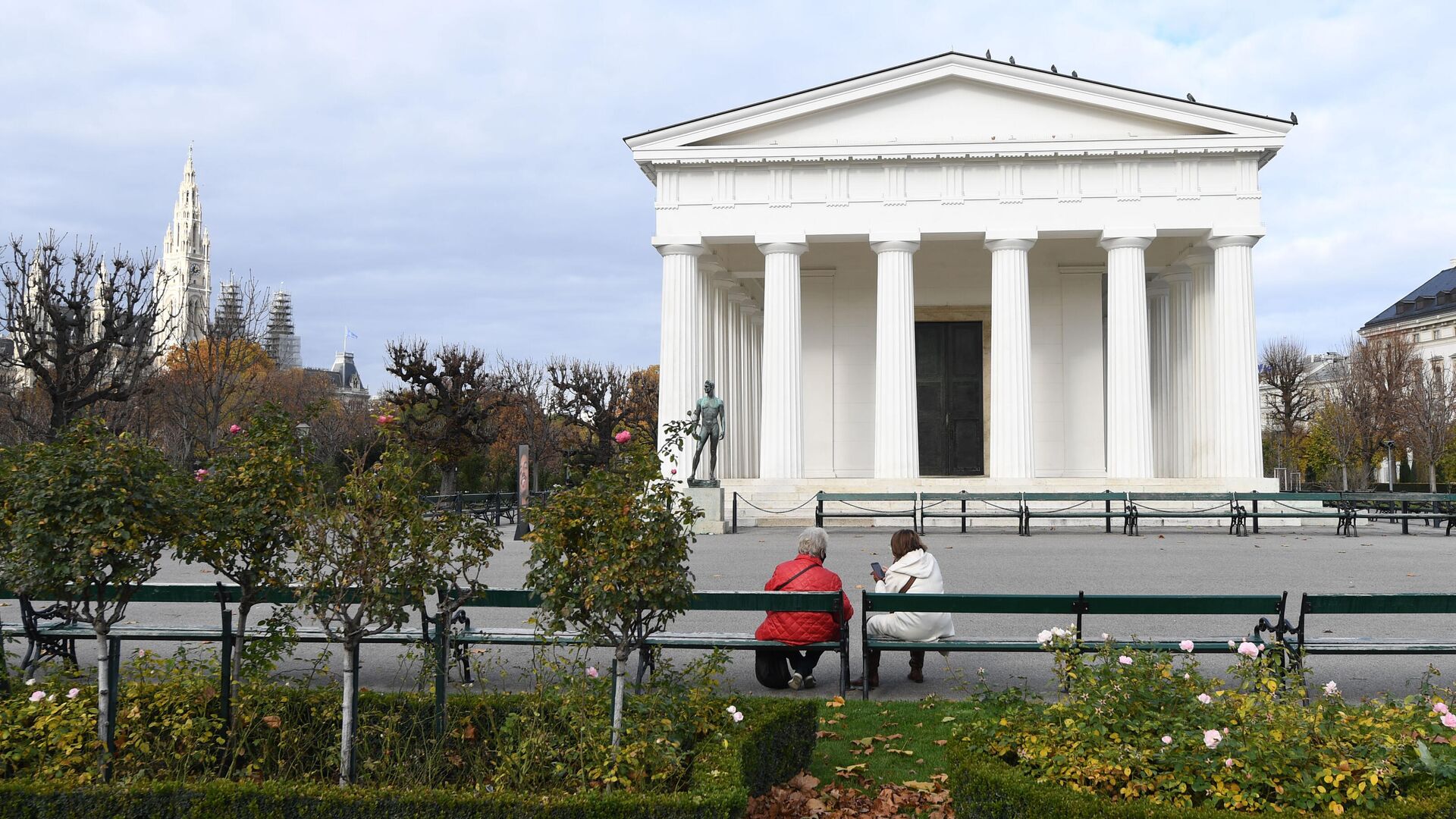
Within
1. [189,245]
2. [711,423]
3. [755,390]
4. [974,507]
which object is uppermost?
[189,245]

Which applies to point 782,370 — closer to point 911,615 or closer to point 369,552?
point 911,615

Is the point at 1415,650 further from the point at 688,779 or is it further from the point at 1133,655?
the point at 688,779

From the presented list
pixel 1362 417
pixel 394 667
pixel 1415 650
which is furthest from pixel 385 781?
pixel 1362 417

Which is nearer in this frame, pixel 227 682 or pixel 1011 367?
pixel 227 682

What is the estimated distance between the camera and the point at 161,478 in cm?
595

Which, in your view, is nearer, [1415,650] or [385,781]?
[385,781]

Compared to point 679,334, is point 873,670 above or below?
below

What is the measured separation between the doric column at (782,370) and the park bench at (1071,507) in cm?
611

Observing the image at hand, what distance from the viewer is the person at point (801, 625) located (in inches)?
314

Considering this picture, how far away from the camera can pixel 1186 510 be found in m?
25.6

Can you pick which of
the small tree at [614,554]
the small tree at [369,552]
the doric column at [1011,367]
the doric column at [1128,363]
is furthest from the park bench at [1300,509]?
the small tree at [369,552]

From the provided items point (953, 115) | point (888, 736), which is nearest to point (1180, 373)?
point (953, 115)

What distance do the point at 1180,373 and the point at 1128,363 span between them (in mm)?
5294

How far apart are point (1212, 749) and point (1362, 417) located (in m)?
57.5
